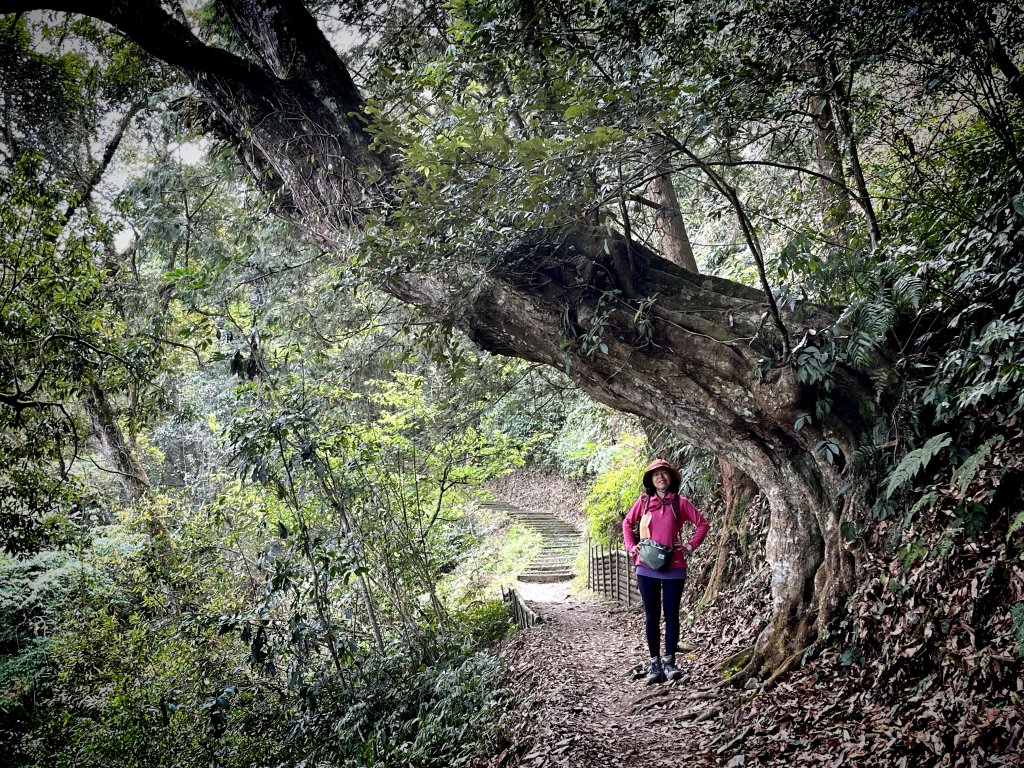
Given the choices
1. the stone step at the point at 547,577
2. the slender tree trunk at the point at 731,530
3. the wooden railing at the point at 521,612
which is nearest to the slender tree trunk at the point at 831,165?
the slender tree trunk at the point at 731,530

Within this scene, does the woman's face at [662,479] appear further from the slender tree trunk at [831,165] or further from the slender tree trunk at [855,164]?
the slender tree trunk at [831,165]

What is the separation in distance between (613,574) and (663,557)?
5702 millimetres

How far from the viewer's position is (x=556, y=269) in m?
5.68

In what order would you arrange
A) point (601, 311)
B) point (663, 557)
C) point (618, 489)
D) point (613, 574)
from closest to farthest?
point (663, 557) < point (601, 311) < point (613, 574) < point (618, 489)

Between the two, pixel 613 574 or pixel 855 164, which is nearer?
pixel 855 164

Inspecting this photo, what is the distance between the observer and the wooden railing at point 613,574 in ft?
30.2

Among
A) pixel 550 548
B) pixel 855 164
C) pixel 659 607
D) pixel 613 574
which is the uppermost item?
pixel 855 164

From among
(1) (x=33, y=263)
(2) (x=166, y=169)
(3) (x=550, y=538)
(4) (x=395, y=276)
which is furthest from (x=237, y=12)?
(3) (x=550, y=538)

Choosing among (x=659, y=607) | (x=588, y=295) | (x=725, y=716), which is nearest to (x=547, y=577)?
(x=659, y=607)

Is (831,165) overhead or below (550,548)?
overhead

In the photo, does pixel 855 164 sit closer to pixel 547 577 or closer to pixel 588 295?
pixel 588 295

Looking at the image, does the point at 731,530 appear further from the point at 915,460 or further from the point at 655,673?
the point at 915,460

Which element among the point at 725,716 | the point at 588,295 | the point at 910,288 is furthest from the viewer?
the point at 588,295

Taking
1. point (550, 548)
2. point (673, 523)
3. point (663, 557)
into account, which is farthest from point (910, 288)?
point (550, 548)
